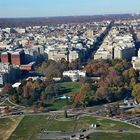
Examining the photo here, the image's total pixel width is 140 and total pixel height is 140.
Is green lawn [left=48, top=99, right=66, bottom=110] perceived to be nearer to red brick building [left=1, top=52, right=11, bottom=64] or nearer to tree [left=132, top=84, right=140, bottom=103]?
tree [left=132, top=84, right=140, bottom=103]

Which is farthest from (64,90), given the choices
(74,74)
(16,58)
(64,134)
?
(16,58)

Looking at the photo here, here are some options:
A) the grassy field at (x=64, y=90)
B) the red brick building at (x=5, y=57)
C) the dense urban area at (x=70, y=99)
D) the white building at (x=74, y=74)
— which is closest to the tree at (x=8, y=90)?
the dense urban area at (x=70, y=99)

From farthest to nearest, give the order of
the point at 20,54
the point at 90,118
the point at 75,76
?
the point at 20,54 → the point at 75,76 → the point at 90,118

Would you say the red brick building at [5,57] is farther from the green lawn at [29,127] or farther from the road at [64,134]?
the road at [64,134]

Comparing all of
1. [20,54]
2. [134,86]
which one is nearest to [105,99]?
[134,86]

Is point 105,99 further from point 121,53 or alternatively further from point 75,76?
point 121,53

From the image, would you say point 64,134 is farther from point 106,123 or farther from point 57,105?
point 57,105
